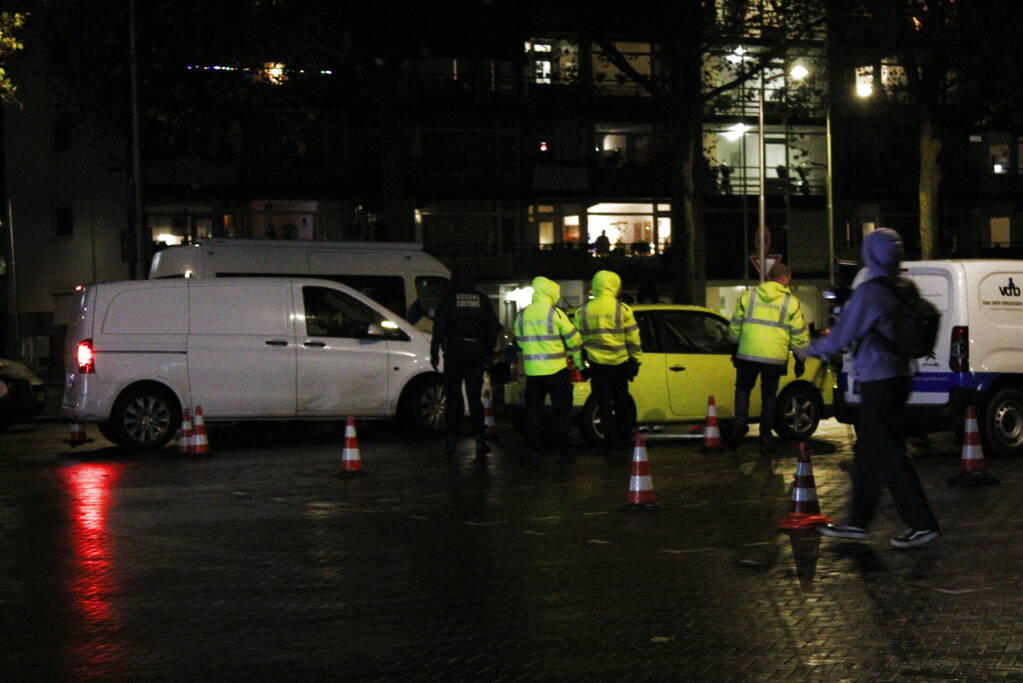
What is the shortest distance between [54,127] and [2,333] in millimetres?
8418

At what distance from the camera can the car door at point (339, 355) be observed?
1761 cm

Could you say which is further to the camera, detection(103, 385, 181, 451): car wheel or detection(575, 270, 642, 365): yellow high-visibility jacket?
detection(103, 385, 181, 451): car wheel

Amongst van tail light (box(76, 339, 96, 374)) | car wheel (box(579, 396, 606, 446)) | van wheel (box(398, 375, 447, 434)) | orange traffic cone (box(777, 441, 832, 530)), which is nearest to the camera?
orange traffic cone (box(777, 441, 832, 530))

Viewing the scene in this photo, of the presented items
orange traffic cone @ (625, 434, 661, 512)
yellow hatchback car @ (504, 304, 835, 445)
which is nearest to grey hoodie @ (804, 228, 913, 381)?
orange traffic cone @ (625, 434, 661, 512)

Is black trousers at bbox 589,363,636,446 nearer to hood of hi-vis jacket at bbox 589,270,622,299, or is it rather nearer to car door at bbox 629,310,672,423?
hood of hi-vis jacket at bbox 589,270,622,299

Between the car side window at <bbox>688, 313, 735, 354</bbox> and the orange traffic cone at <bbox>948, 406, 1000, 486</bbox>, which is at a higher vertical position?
the car side window at <bbox>688, 313, 735, 354</bbox>

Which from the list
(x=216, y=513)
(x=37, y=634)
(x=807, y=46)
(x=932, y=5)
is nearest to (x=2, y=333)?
(x=807, y=46)

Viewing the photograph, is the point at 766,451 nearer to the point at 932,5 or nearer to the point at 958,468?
→ the point at 958,468

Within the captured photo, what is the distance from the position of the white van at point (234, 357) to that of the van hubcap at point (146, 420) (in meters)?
0.01

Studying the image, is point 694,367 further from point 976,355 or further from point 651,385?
point 976,355

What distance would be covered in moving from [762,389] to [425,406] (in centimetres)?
485

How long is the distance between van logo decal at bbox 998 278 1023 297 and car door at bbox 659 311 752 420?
2.93 metres

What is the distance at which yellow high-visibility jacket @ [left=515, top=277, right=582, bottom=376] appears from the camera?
47.6 ft

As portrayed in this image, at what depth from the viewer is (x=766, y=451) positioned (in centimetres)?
1515
